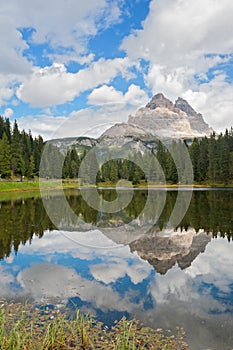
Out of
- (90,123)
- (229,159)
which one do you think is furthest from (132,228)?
(229,159)

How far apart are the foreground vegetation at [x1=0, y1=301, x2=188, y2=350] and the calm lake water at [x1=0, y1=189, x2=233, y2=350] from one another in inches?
18.2

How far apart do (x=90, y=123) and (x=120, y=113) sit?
2191 mm

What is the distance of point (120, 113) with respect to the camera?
21000 millimetres

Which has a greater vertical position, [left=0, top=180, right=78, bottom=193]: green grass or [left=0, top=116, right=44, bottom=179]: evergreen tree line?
[left=0, top=116, right=44, bottom=179]: evergreen tree line

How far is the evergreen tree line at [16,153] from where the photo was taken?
74.0m

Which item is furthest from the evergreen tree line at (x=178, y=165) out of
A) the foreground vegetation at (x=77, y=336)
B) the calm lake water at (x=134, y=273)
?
the foreground vegetation at (x=77, y=336)

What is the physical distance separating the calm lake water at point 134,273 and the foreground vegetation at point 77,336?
1.52 feet

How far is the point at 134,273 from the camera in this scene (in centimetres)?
1199

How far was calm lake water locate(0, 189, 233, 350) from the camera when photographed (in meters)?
8.26

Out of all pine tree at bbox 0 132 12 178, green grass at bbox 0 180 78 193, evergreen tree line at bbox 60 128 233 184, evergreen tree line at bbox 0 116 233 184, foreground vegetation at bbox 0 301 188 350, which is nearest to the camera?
foreground vegetation at bbox 0 301 188 350

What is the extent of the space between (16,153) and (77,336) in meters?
80.8

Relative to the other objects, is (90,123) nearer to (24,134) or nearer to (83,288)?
(83,288)

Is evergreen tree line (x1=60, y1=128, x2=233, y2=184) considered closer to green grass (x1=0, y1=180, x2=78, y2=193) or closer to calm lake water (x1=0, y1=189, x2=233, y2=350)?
green grass (x1=0, y1=180, x2=78, y2=193)

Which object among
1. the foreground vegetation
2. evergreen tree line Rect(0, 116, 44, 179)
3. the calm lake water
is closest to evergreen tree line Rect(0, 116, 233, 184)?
evergreen tree line Rect(0, 116, 44, 179)
